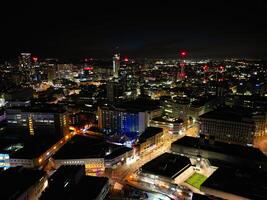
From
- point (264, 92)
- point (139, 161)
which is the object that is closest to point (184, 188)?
point (139, 161)

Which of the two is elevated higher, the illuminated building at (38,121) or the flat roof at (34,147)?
the illuminated building at (38,121)

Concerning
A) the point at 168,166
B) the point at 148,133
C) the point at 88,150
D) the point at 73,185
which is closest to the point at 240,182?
the point at 168,166

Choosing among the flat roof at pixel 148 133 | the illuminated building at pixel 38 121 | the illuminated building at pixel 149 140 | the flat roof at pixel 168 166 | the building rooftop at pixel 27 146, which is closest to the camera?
the flat roof at pixel 168 166

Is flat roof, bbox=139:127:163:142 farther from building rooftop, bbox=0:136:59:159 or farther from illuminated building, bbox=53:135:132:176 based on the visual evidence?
building rooftop, bbox=0:136:59:159

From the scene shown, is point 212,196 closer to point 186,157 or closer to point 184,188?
point 184,188

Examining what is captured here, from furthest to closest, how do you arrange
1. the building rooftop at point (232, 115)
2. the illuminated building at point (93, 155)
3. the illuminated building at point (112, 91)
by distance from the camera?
the illuminated building at point (112, 91)
the building rooftop at point (232, 115)
the illuminated building at point (93, 155)

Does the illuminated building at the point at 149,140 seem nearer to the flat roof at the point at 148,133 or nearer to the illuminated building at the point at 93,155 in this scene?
the flat roof at the point at 148,133

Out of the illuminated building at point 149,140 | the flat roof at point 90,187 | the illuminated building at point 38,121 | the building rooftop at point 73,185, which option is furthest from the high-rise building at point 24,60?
the flat roof at point 90,187
